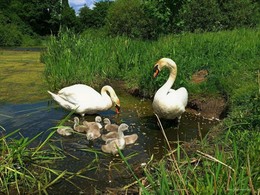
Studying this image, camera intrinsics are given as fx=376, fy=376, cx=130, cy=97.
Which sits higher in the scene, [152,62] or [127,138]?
[152,62]

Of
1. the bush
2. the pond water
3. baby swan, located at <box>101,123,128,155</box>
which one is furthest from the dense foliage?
baby swan, located at <box>101,123,128,155</box>

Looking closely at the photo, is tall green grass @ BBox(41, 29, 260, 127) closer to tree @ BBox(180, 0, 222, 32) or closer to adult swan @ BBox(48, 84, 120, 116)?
adult swan @ BBox(48, 84, 120, 116)

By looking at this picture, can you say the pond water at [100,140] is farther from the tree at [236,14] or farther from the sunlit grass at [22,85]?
the tree at [236,14]

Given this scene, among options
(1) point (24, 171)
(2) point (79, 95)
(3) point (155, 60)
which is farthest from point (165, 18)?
(1) point (24, 171)

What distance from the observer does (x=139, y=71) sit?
9727 mm

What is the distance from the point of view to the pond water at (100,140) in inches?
175

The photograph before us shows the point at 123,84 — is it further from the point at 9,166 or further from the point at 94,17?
the point at 94,17

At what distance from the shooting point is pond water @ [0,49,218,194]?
4.46 meters

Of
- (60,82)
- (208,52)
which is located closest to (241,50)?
(208,52)

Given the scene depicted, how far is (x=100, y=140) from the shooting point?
608 centimetres

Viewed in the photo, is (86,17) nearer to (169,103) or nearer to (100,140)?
(169,103)

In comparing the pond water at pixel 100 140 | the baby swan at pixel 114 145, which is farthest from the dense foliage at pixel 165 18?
the baby swan at pixel 114 145

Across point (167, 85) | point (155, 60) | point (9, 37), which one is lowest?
point (9, 37)

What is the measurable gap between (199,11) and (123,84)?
42.2ft
